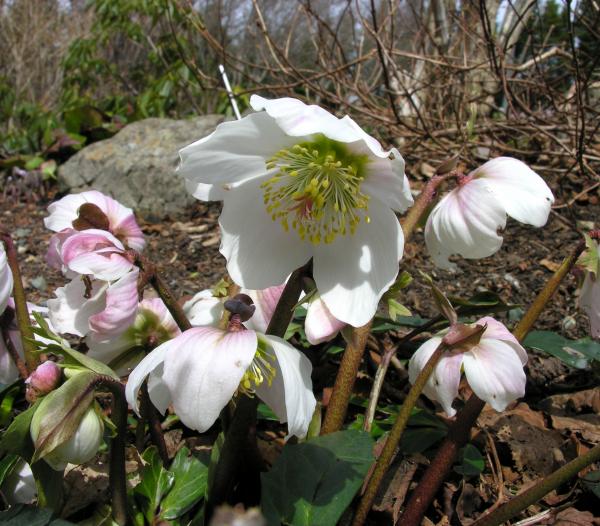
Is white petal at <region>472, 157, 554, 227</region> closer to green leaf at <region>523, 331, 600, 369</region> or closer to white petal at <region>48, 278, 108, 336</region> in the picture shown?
green leaf at <region>523, 331, 600, 369</region>

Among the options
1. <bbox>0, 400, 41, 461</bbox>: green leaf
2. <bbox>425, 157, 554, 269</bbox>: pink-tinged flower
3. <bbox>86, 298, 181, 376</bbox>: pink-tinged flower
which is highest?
<bbox>425, 157, 554, 269</bbox>: pink-tinged flower

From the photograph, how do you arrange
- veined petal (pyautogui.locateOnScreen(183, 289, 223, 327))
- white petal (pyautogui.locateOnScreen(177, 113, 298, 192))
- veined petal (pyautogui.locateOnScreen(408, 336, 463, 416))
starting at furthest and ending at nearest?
1. veined petal (pyautogui.locateOnScreen(183, 289, 223, 327))
2. veined petal (pyautogui.locateOnScreen(408, 336, 463, 416))
3. white petal (pyautogui.locateOnScreen(177, 113, 298, 192))

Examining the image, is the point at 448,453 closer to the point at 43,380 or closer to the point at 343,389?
the point at 343,389

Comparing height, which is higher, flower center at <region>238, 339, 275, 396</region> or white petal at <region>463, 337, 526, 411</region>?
flower center at <region>238, 339, 275, 396</region>

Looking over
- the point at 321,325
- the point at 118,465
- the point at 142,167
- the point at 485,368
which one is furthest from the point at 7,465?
the point at 142,167

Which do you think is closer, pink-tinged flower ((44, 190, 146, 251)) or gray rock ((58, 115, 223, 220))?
pink-tinged flower ((44, 190, 146, 251))

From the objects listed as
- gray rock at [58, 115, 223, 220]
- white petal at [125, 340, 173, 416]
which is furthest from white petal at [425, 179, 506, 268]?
gray rock at [58, 115, 223, 220]

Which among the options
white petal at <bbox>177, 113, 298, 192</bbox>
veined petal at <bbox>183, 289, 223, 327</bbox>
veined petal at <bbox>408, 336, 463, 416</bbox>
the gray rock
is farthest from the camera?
the gray rock
